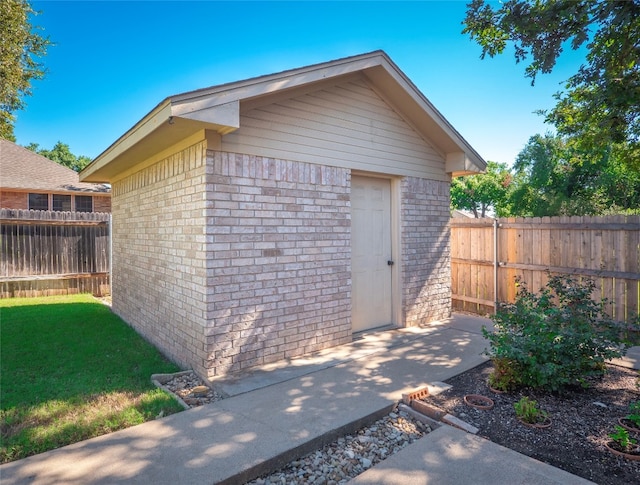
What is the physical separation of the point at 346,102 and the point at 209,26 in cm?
434

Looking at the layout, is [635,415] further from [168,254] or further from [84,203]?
[84,203]

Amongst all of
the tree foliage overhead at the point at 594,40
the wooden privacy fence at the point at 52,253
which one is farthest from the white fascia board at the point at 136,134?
the wooden privacy fence at the point at 52,253

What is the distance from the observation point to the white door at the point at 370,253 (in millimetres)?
5992

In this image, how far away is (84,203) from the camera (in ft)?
54.5

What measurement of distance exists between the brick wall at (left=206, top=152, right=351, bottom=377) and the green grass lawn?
3.11ft

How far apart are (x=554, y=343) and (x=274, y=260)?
10.5 feet

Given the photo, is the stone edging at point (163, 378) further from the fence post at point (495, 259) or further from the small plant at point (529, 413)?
the fence post at point (495, 259)

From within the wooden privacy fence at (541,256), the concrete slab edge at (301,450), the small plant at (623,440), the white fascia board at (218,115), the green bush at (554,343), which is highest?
the white fascia board at (218,115)

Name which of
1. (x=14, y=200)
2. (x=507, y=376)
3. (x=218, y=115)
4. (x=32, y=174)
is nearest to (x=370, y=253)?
(x=507, y=376)

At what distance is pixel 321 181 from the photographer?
5258 mm

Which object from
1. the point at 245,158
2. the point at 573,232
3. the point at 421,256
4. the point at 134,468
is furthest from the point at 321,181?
the point at 573,232

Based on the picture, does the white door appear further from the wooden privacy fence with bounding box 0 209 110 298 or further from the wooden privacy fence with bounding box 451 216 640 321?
Result: the wooden privacy fence with bounding box 0 209 110 298

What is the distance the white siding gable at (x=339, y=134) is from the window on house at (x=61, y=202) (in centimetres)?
1504

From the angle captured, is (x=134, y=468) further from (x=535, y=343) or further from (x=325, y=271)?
(x=535, y=343)
